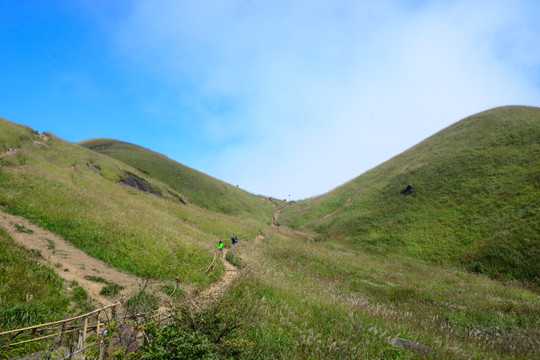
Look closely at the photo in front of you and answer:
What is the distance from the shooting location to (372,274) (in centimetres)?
1922

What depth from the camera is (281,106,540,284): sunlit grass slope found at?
79.1 feet

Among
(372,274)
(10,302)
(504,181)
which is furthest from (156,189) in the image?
(504,181)

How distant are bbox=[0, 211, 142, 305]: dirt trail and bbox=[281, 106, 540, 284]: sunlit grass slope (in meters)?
28.6

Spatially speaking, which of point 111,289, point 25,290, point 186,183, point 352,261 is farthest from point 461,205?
point 186,183

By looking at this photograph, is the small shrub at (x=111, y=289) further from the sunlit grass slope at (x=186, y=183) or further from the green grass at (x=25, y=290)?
the sunlit grass slope at (x=186, y=183)

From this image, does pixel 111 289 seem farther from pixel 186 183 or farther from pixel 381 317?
pixel 186 183

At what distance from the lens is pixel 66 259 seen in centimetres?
944

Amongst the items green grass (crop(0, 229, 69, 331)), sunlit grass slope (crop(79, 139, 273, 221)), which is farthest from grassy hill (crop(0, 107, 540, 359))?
sunlit grass slope (crop(79, 139, 273, 221))

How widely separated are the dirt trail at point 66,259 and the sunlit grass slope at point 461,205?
28.6 metres

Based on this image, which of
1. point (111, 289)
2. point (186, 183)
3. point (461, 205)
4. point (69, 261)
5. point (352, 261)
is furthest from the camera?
point (186, 183)

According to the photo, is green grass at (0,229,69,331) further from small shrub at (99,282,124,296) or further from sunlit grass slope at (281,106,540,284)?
sunlit grass slope at (281,106,540,284)

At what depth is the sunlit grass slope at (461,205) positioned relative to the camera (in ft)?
79.1

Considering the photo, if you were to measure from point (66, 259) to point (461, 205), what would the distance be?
41.2m

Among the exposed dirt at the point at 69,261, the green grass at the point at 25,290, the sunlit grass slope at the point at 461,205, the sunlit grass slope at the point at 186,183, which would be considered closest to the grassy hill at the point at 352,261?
the green grass at the point at 25,290
